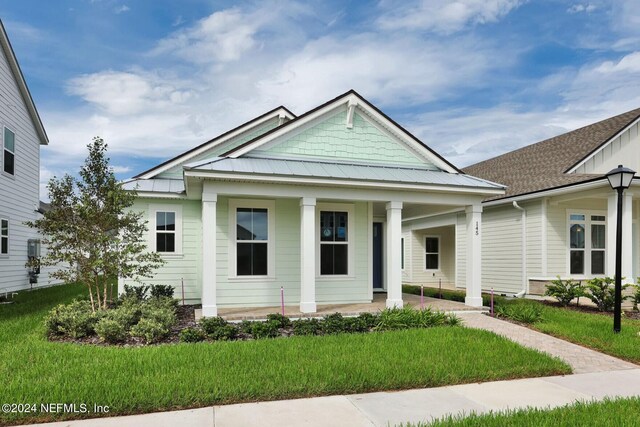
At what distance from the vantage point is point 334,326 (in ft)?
27.0

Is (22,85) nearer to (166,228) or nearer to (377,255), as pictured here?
(166,228)

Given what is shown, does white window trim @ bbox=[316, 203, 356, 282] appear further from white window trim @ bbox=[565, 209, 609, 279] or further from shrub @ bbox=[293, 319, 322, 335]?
white window trim @ bbox=[565, 209, 609, 279]

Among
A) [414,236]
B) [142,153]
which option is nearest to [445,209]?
[414,236]

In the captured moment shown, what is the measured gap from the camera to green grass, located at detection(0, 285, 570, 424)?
4.88 m

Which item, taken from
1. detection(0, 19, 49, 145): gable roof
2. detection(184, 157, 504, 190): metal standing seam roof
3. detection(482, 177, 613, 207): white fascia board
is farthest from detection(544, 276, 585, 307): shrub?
detection(0, 19, 49, 145): gable roof

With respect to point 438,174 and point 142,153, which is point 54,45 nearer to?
point 142,153

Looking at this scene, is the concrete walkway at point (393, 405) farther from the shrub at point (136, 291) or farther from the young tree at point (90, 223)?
the shrub at point (136, 291)

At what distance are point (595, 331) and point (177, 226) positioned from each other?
1034 cm

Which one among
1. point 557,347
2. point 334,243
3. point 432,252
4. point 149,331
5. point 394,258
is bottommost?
point 557,347

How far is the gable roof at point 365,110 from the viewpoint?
432 inches

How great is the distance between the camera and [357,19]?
12750 mm

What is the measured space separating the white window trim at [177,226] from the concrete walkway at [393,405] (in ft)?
27.8

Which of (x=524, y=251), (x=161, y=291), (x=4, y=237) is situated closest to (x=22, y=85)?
(x=4, y=237)

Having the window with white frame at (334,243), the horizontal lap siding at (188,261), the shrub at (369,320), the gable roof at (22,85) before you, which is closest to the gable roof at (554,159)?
the window with white frame at (334,243)
